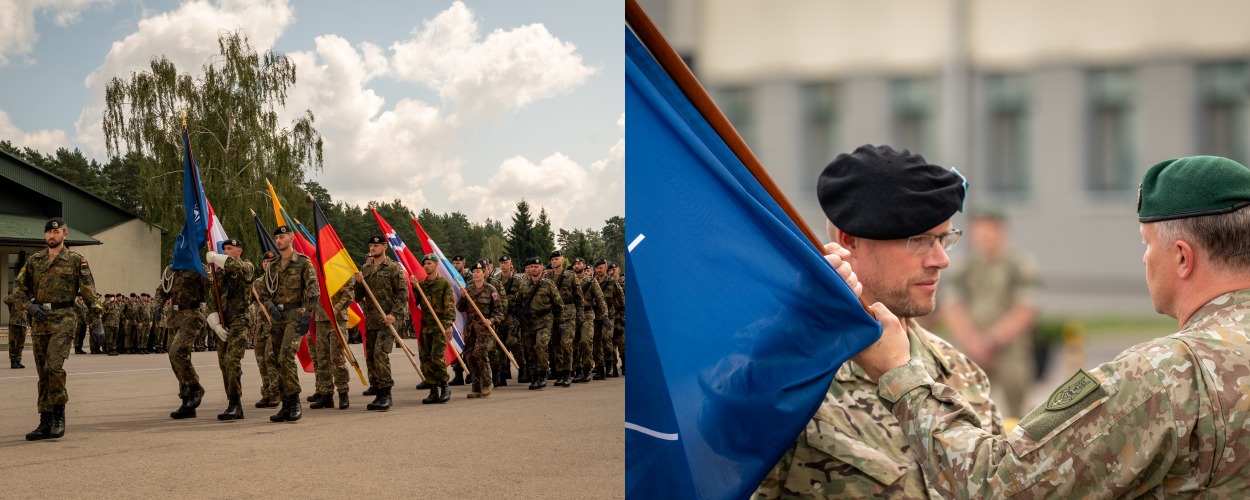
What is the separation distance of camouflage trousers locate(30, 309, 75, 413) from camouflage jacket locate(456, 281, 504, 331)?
498 cm

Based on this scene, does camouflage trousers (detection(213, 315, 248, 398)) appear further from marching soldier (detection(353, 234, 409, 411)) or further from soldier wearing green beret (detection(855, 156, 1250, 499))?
soldier wearing green beret (detection(855, 156, 1250, 499))

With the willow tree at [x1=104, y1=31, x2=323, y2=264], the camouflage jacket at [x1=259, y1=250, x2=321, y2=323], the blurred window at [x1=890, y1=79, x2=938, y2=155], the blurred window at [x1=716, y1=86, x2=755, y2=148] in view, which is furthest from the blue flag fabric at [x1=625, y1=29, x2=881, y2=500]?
the willow tree at [x1=104, y1=31, x2=323, y2=264]

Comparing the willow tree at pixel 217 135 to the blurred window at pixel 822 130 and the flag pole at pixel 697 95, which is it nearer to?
the blurred window at pixel 822 130

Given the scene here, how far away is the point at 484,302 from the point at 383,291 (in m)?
2.13

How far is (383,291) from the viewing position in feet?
31.0

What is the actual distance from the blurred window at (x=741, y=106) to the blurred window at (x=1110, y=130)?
762 centimetres

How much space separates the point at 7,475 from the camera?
5402 millimetres

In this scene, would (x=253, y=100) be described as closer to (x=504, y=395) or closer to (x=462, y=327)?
(x=462, y=327)

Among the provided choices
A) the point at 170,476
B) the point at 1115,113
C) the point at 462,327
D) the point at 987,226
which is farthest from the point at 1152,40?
the point at 170,476

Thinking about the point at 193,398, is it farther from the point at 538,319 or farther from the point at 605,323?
the point at 605,323

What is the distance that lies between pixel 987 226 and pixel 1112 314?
1114 cm

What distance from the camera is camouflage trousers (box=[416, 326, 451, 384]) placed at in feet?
31.0

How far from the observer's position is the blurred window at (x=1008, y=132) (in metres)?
19.5

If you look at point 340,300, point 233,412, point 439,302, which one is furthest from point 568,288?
point 233,412
